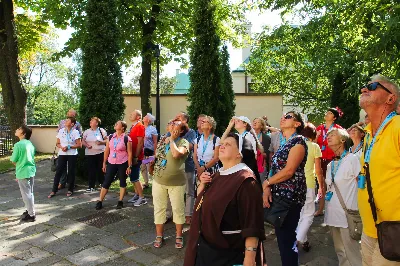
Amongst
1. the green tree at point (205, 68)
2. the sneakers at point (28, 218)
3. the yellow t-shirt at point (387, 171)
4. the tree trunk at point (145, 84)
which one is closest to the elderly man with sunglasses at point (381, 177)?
the yellow t-shirt at point (387, 171)

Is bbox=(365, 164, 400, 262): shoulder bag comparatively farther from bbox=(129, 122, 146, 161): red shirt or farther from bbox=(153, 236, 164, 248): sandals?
bbox=(129, 122, 146, 161): red shirt

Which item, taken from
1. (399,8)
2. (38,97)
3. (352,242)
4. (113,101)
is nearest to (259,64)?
(113,101)

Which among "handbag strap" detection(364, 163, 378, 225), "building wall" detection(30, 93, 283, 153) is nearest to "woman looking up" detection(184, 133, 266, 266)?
A: "handbag strap" detection(364, 163, 378, 225)

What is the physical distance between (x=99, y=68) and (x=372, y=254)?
9549 millimetres

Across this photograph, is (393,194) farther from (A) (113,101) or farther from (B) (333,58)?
(B) (333,58)

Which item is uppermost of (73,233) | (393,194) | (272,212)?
(393,194)

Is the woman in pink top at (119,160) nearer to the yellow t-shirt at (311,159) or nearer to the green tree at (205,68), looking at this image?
the green tree at (205,68)

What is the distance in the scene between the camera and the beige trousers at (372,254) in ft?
8.19

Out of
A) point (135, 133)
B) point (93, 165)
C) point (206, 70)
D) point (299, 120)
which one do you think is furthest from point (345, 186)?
point (93, 165)

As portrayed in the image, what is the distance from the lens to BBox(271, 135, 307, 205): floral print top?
3.93 metres

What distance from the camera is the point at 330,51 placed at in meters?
12.6

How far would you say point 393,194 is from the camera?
2.45 metres

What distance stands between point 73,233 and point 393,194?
17.4 feet

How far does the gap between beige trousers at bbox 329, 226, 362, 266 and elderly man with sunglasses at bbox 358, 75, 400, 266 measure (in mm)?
1311
